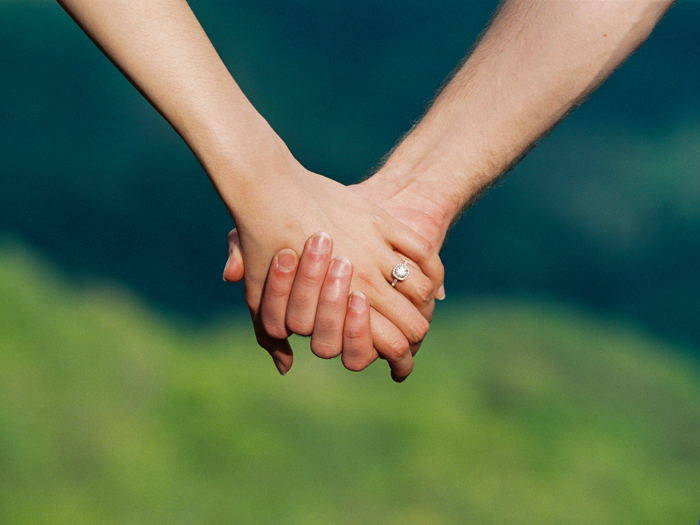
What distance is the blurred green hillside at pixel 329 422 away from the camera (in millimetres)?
1735

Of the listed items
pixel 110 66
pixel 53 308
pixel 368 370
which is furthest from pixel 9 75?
pixel 368 370

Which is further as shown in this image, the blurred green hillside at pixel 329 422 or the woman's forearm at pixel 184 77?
the blurred green hillside at pixel 329 422

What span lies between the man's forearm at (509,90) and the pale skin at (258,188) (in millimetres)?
154

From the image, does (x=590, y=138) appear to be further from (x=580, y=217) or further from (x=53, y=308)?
(x=53, y=308)

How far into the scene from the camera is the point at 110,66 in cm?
212

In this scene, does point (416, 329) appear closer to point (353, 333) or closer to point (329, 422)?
point (353, 333)

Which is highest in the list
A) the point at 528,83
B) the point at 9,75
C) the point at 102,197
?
the point at 528,83

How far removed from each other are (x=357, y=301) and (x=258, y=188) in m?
0.23

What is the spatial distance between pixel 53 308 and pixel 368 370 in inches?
45.6

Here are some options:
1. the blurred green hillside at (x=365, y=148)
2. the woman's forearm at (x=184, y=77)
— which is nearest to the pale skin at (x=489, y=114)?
the woman's forearm at (x=184, y=77)

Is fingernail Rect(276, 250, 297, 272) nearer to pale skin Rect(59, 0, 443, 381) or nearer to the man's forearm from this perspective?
pale skin Rect(59, 0, 443, 381)

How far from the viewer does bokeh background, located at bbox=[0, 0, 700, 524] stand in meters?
1.86

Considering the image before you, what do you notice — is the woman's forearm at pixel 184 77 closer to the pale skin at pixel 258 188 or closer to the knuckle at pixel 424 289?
the pale skin at pixel 258 188

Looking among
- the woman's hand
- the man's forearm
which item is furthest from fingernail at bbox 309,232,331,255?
the man's forearm
